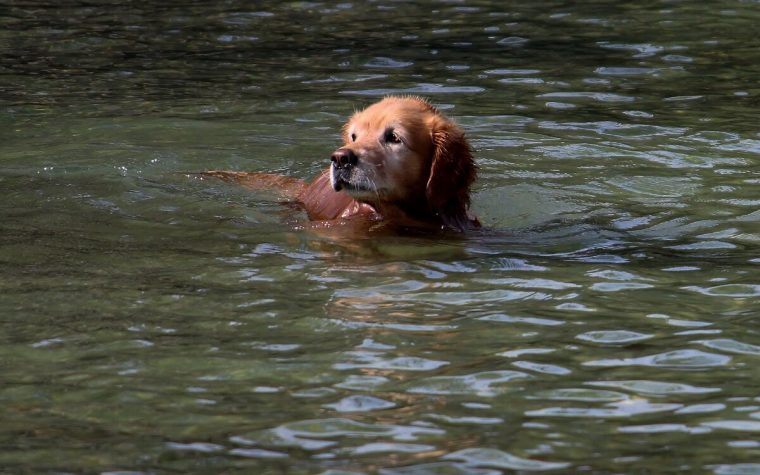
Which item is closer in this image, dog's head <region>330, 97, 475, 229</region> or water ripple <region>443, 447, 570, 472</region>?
water ripple <region>443, 447, 570, 472</region>

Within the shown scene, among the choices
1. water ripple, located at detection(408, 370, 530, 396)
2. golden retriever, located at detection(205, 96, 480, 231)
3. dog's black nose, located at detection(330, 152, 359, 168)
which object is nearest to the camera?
water ripple, located at detection(408, 370, 530, 396)

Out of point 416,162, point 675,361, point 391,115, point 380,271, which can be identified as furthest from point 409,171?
point 675,361

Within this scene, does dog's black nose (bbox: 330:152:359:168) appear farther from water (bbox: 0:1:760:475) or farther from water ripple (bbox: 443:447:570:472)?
water ripple (bbox: 443:447:570:472)

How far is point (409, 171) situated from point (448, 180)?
249 millimetres

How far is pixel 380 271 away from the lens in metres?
7.25

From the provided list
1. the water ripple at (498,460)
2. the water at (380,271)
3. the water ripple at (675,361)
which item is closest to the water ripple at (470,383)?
the water at (380,271)

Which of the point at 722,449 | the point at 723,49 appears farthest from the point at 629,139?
the point at 722,449

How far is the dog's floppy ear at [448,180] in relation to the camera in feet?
28.0

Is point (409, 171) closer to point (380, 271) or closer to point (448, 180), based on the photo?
point (448, 180)

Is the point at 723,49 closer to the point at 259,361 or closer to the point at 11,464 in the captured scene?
the point at 259,361

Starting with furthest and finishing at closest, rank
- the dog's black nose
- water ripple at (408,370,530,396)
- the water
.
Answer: the dog's black nose
water ripple at (408,370,530,396)
the water

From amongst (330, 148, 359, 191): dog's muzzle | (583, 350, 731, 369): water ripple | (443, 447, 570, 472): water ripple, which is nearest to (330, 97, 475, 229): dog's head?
(330, 148, 359, 191): dog's muzzle

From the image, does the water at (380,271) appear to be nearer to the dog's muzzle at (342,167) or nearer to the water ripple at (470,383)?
the water ripple at (470,383)

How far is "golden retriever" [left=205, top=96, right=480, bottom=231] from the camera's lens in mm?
8453
